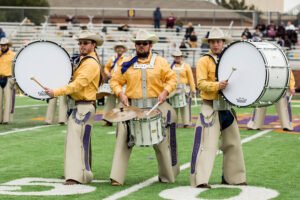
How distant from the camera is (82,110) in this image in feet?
36.4

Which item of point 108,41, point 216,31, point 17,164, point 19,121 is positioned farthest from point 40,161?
point 108,41

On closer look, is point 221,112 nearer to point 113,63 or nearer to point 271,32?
point 113,63

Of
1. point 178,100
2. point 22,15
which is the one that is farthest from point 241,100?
point 22,15

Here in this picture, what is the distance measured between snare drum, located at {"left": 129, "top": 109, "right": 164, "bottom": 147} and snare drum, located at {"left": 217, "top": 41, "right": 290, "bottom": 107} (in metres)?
0.82

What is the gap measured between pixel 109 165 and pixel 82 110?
6.49 feet

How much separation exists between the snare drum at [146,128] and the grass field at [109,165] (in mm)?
539

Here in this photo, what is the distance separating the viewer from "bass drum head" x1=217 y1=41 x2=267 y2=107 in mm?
10273

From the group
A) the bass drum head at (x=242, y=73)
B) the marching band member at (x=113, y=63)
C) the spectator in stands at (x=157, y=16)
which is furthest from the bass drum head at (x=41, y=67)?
the spectator in stands at (x=157, y=16)

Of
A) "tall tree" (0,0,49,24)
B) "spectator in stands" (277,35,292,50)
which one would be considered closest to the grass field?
"spectator in stands" (277,35,292,50)

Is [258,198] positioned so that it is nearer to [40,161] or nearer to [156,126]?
[156,126]

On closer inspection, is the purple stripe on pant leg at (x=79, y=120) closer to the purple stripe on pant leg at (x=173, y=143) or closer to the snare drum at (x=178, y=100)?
the purple stripe on pant leg at (x=173, y=143)

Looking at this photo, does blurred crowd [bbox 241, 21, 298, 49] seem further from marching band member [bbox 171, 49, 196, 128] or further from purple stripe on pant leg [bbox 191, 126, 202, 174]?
purple stripe on pant leg [bbox 191, 126, 202, 174]

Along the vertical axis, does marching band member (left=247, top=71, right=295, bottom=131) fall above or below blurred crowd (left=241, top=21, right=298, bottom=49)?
below

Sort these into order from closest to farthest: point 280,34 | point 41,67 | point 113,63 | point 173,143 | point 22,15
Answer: point 173,143 → point 41,67 → point 113,63 → point 280,34 → point 22,15
